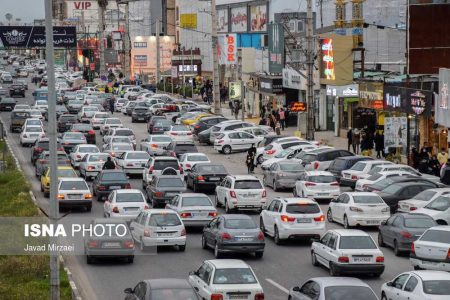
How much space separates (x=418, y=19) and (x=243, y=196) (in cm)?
2149

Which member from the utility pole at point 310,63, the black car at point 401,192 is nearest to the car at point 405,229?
the black car at point 401,192

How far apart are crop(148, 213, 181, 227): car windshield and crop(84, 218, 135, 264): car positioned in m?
1.99

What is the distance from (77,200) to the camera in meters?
40.7

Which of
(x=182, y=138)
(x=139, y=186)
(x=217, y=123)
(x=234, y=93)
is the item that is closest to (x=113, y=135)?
(x=182, y=138)

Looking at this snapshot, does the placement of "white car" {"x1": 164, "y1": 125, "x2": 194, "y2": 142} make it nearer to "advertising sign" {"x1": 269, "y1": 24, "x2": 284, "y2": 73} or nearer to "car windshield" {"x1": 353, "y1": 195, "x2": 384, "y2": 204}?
"advertising sign" {"x1": 269, "y1": 24, "x2": 284, "y2": 73}

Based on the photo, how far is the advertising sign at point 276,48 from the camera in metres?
80.1

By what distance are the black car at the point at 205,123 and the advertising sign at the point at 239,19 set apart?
49617mm

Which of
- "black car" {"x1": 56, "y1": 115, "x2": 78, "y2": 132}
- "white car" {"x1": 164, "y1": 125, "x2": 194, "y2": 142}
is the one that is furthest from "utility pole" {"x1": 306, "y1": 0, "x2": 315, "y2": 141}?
"black car" {"x1": 56, "y1": 115, "x2": 78, "y2": 132}

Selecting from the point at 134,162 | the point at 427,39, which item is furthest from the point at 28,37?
the point at 427,39

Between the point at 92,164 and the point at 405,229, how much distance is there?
73.7ft

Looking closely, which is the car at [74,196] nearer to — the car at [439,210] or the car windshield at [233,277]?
the car at [439,210]

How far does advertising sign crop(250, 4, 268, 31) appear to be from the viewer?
117000 mm

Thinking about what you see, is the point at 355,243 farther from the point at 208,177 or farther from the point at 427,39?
the point at 427,39

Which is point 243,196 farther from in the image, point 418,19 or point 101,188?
point 418,19
